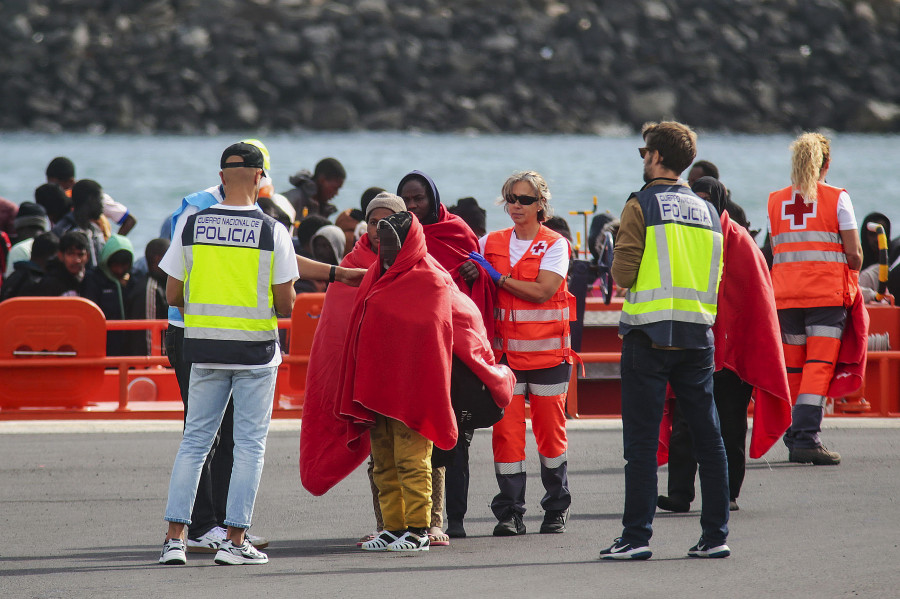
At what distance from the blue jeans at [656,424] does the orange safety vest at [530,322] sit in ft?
2.97

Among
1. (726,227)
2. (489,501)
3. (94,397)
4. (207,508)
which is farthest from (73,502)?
(726,227)

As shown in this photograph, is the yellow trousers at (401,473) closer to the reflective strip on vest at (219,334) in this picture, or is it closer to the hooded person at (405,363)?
the hooded person at (405,363)

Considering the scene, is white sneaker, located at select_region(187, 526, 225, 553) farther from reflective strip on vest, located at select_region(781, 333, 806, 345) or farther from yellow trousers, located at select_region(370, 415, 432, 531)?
reflective strip on vest, located at select_region(781, 333, 806, 345)

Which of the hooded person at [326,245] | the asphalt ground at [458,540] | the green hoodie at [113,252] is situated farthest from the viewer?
the green hoodie at [113,252]

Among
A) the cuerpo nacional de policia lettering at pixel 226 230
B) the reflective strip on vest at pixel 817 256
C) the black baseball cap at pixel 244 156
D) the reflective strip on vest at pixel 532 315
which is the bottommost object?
the reflective strip on vest at pixel 532 315

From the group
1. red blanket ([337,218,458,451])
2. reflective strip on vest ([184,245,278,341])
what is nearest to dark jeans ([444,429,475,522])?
red blanket ([337,218,458,451])

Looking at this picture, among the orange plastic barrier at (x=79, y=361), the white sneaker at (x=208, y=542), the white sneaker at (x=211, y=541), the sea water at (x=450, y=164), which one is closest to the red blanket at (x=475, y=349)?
the white sneaker at (x=211, y=541)

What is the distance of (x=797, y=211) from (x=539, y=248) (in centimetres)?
258

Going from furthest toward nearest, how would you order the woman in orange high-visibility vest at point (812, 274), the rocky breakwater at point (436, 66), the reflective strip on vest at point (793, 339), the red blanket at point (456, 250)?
the rocky breakwater at point (436, 66) → the reflective strip on vest at point (793, 339) → the woman in orange high-visibility vest at point (812, 274) → the red blanket at point (456, 250)

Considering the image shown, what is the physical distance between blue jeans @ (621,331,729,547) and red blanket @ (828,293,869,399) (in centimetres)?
309

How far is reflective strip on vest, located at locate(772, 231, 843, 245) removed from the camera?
9.03m

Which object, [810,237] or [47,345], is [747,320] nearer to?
[810,237]

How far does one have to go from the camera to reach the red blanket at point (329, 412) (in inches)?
275

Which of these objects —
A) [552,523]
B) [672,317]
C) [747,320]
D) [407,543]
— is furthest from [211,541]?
[747,320]
